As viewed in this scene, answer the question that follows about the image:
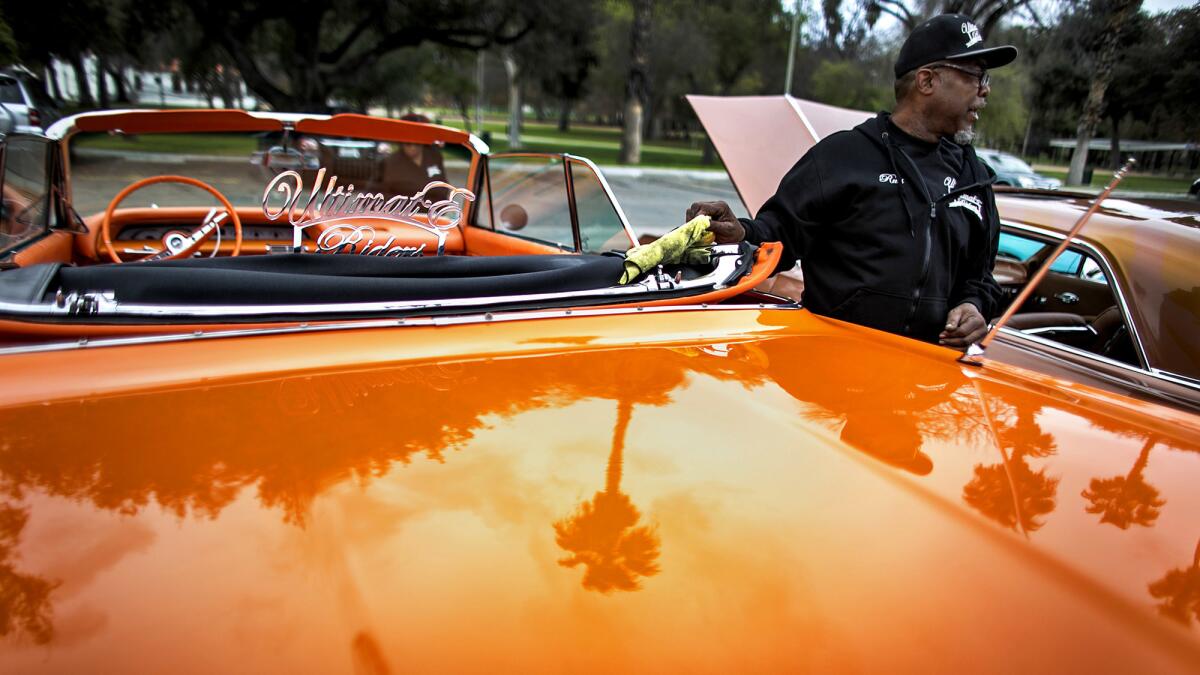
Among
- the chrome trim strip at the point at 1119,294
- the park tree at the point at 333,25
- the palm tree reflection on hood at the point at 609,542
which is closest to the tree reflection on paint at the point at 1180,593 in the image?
the palm tree reflection on hood at the point at 609,542

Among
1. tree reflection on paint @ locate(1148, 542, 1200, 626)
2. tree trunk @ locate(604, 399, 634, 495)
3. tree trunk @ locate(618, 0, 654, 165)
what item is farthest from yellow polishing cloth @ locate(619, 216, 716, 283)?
tree trunk @ locate(618, 0, 654, 165)

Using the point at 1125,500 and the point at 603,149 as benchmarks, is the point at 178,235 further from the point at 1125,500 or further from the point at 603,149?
the point at 603,149

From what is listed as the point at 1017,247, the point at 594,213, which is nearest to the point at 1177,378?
the point at 1017,247

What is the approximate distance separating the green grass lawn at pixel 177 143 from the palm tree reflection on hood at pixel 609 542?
3245 millimetres

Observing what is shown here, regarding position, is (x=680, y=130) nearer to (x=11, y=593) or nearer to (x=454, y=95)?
(x=454, y=95)

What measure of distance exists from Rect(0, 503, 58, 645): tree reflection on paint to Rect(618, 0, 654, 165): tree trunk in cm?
2020

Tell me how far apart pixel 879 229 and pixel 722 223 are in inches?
20.6

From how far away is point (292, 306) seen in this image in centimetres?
176

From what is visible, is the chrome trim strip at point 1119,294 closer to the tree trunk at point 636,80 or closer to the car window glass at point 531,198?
the car window glass at point 531,198

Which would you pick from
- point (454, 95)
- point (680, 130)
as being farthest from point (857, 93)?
point (680, 130)

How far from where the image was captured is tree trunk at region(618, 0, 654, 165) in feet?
63.4

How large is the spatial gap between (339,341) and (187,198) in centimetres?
260

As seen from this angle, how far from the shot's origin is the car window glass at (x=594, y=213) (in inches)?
167

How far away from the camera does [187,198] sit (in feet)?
12.2
